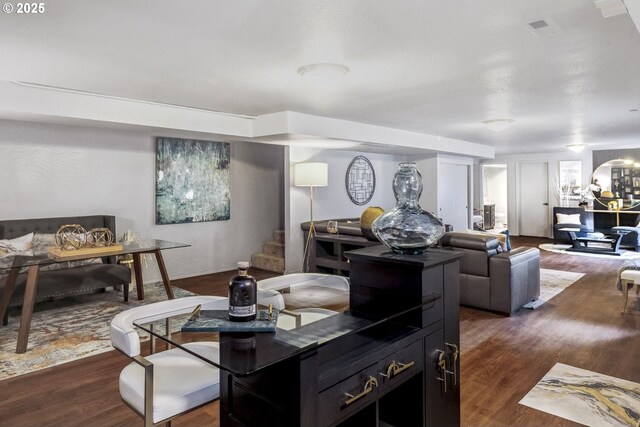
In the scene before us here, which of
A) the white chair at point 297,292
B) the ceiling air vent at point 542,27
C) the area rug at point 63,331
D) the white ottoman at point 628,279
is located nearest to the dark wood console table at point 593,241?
the white ottoman at point 628,279

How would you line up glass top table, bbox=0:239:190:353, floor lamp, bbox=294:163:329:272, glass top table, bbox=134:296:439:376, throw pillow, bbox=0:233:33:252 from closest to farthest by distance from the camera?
glass top table, bbox=134:296:439:376 → glass top table, bbox=0:239:190:353 → throw pillow, bbox=0:233:33:252 → floor lamp, bbox=294:163:329:272

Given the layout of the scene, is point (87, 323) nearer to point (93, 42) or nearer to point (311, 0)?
point (93, 42)

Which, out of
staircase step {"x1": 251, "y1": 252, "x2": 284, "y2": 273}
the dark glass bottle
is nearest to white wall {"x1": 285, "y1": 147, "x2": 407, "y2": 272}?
staircase step {"x1": 251, "y1": 252, "x2": 284, "y2": 273}

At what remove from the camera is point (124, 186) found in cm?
579

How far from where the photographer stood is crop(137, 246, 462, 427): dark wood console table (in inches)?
47.0

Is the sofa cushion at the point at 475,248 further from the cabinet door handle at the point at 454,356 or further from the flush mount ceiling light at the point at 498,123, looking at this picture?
the cabinet door handle at the point at 454,356

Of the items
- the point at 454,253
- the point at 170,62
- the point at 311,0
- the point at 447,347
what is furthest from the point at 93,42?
the point at 447,347

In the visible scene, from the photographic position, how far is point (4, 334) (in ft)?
12.7

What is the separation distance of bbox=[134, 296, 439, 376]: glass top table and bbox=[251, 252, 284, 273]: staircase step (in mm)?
4957

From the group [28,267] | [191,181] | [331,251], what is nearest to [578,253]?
[331,251]

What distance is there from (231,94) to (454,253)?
3.14 metres

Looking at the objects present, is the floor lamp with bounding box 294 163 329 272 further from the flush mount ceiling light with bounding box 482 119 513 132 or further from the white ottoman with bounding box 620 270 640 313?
the white ottoman with bounding box 620 270 640 313

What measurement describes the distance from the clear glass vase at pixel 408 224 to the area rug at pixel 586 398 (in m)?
1.65

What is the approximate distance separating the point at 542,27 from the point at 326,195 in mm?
5049
